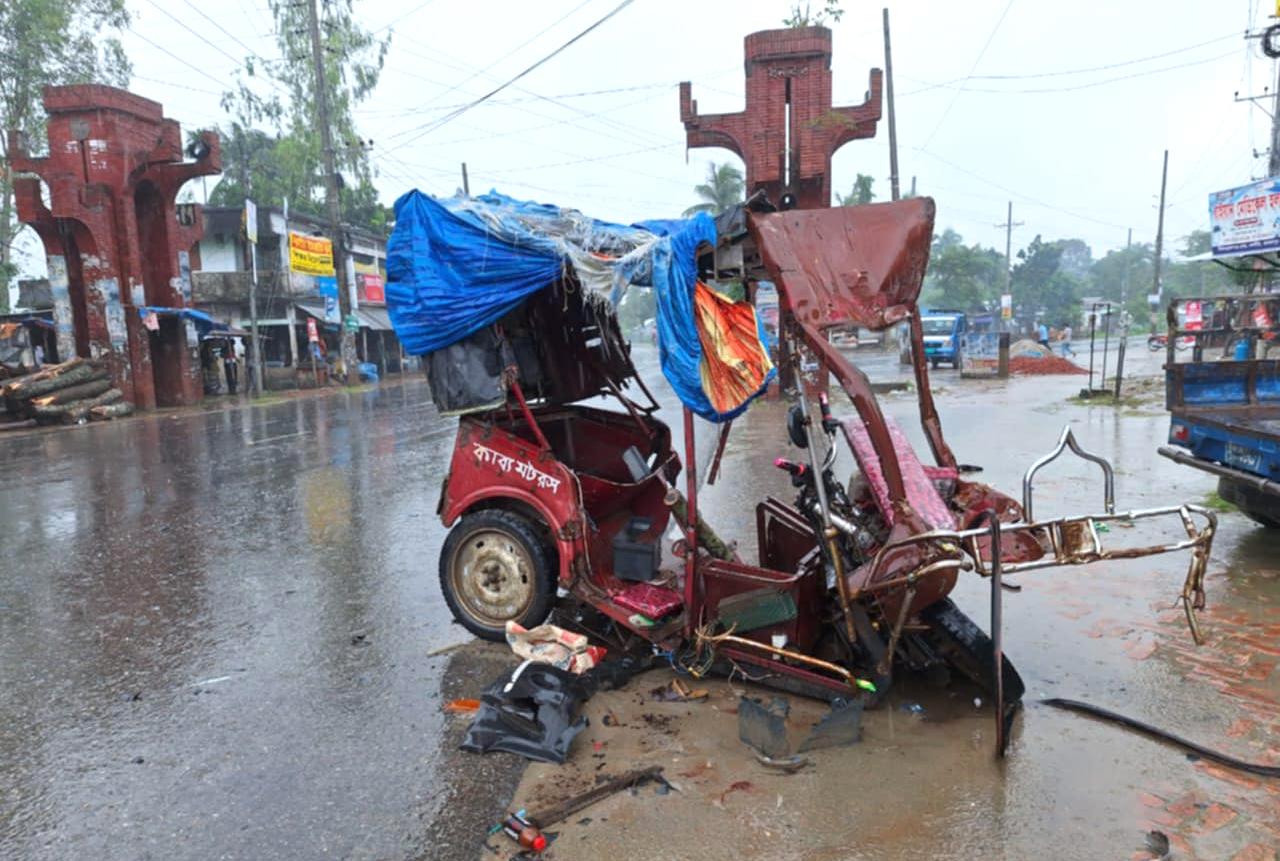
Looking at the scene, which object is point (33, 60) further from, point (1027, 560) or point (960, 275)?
point (960, 275)

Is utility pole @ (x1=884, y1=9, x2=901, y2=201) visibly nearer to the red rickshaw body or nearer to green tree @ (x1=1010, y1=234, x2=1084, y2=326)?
the red rickshaw body

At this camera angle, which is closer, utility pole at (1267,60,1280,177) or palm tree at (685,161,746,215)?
utility pole at (1267,60,1280,177)

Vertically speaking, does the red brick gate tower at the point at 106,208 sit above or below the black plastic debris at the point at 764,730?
above

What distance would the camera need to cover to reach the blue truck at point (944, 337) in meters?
33.5

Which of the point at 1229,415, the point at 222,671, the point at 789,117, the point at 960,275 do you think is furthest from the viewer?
the point at 960,275

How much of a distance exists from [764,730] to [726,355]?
69.8 inches

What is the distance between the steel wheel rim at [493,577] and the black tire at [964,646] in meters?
2.29

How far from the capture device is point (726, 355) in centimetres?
411

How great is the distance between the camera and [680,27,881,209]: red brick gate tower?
1928 centimetres

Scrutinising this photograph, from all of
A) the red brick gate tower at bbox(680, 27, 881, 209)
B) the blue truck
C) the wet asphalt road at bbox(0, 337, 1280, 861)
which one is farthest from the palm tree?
the wet asphalt road at bbox(0, 337, 1280, 861)

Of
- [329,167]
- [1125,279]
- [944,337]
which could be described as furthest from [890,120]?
[1125,279]

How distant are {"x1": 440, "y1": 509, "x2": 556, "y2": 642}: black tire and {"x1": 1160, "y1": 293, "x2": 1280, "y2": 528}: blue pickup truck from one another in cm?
512

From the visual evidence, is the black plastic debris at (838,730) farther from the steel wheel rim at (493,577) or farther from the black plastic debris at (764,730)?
the steel wheel rim at (493,577)

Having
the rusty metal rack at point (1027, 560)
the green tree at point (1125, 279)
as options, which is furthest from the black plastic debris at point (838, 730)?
the green tree at point (1125, 279)
